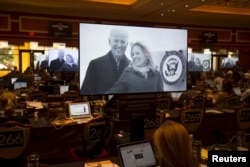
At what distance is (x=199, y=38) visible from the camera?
→ 48.4 feet

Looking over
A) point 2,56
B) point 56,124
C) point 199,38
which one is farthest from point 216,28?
point 56,124

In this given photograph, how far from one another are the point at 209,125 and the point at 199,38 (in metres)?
9.37

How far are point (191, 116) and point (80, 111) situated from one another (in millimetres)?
1886

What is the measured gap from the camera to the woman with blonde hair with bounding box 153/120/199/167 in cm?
159

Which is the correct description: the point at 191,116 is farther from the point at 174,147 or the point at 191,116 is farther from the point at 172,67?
the point at 174,147

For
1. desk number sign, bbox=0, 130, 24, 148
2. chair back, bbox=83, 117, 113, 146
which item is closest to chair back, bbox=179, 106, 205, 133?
chair back, bbox=83, 117, 113, 146

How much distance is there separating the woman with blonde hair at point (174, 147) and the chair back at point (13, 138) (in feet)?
8.72

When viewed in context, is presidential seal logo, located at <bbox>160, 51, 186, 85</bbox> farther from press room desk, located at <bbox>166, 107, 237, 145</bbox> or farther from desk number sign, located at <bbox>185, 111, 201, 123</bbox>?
press room desk, located at <bbox>166, 107, 237, 145</bbox>

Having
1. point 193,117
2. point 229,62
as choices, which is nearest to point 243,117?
point 193,117

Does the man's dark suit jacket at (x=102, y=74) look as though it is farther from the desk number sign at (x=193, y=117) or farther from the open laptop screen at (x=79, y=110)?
the open laptop screen at (x=79, y=110)

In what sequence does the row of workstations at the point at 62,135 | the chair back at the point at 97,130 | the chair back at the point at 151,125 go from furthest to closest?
the row of workstations at the point at 62,135 < the chair back at the point at 151,125 < the chair back at the point at 97,130

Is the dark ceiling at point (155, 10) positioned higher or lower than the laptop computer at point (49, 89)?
higher

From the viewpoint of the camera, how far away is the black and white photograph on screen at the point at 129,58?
2.32 meters

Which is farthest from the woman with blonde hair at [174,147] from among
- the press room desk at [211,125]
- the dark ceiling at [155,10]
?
the dark ceiling at [155,10]
